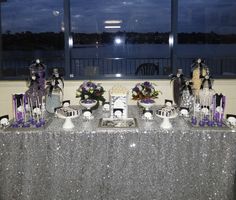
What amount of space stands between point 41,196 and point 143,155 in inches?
33.7

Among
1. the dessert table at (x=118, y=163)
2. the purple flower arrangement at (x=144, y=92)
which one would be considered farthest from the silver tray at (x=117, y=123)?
the purple flower arrangement at (x=144, y=92)

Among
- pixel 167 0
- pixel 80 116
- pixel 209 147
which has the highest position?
pixel 167 0

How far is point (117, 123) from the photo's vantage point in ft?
8.90

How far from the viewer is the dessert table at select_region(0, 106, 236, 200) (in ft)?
8.31

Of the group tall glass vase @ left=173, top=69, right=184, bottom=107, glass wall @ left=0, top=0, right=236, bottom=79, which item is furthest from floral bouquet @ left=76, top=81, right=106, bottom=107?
glass wall @ left=0, top=0, right=236, bottom=79

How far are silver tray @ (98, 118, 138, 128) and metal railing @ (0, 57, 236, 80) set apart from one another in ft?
4.11

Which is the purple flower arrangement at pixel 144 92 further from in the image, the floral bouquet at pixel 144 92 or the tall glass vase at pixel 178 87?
the tall glass vase at pixel 178 87

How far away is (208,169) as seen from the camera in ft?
8.39

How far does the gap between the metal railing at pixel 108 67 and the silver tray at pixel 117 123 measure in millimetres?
1254

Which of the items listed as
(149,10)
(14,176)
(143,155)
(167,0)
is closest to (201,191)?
(143,155)

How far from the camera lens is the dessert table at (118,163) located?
2533 mm

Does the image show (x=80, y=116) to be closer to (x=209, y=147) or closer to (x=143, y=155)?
(x=143, y=155)

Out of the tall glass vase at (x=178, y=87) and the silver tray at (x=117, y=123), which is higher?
the tall glass vase at (x=178, y=87)

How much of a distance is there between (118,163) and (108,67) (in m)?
6.38
